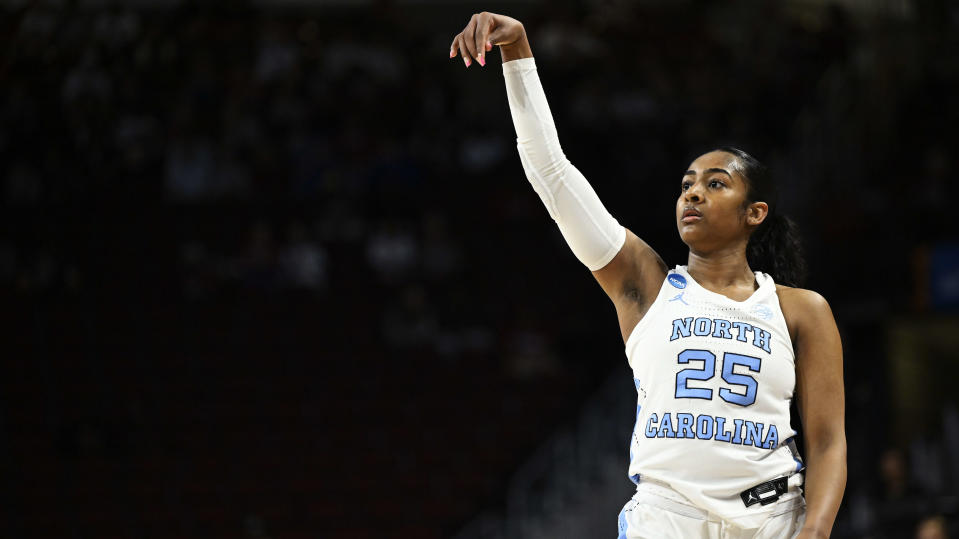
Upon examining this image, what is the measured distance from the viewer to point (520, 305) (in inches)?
550

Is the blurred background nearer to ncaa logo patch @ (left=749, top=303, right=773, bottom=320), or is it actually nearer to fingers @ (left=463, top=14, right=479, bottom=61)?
ncaa logo patch @ (left=749, top=303, right=773, bottom=320)

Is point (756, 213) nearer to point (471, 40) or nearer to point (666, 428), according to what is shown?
point (666, 428)

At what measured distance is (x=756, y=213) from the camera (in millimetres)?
3574

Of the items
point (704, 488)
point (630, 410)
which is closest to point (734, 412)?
point (704, 488)

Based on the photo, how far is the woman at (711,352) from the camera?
10.5 feet

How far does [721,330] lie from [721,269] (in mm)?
282

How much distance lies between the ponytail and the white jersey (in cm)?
32

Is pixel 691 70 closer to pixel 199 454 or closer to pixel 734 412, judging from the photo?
→ pixel 199 454

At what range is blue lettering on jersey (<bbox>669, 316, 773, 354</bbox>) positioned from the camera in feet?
10.9

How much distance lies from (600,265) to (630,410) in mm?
8133

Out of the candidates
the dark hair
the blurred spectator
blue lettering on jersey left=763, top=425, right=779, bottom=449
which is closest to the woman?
blue lettering on jersey left=763, top=425, right=779, bottom=449

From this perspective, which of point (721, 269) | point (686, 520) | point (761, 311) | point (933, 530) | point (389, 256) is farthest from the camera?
point (389, 256)

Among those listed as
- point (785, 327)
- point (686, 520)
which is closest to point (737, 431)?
point (686, 520)

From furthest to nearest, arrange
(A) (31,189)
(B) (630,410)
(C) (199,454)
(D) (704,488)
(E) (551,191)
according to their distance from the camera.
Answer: (A) (31,189) < (C) (199,454) < (B) (630,410) < (E) (551,191) < (D) (704,488)
